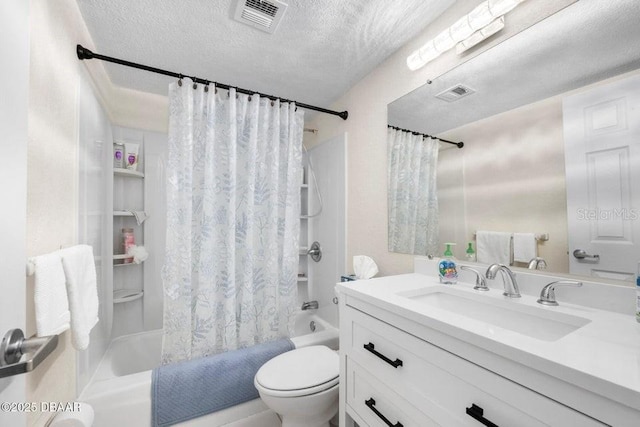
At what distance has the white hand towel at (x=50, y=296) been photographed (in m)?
0.77

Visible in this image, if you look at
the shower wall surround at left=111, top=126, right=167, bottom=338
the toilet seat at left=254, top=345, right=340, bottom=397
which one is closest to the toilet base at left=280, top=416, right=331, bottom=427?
the toilet seat at left=254, top=345, right=340, bottom=397

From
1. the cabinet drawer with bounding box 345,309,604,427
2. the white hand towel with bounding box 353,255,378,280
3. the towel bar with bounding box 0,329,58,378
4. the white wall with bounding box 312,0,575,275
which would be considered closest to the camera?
the towel bar with bounding box 0,329,58,378

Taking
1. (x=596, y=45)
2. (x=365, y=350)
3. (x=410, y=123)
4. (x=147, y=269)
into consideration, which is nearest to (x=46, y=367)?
(x=365, y=350)

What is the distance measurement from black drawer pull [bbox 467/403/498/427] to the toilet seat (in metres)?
0.75

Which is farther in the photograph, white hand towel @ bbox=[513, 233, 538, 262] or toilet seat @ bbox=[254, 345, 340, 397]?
toilet seat @ bbox=[254, 345, 340, 397]

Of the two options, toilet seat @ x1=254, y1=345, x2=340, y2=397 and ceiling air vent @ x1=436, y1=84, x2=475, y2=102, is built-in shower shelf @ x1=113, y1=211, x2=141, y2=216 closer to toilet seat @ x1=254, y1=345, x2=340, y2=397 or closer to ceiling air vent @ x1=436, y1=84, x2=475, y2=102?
toilet seat @ x1=254, y1=345, x2=340, y2=397

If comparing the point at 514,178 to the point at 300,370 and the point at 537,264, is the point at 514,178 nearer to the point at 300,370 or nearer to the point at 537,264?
the point at 537,264

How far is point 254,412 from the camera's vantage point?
1.38 m

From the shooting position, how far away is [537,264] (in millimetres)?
951

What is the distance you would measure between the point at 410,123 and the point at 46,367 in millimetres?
1975

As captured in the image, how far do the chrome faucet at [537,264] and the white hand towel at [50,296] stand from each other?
164 cm

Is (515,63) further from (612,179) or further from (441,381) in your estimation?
(441,381)

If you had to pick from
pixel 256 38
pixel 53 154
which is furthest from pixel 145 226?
pixel 256 38

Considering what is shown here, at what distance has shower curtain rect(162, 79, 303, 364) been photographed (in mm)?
1452
